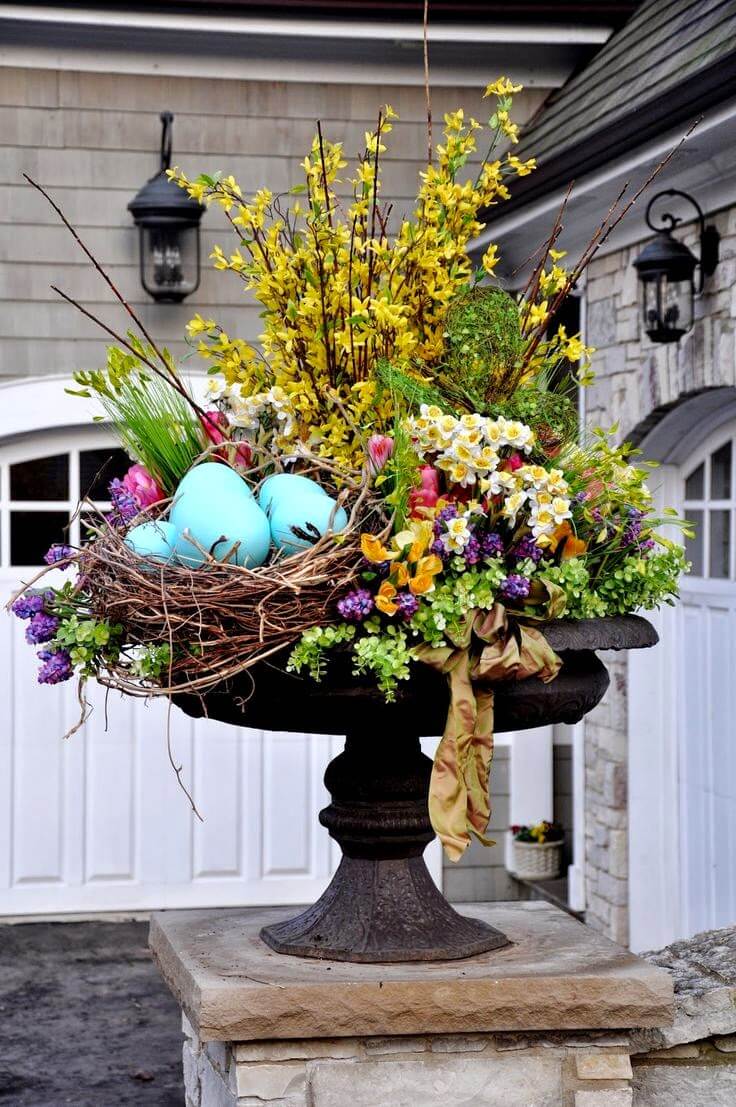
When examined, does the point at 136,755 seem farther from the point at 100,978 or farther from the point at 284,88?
the point at 284,88

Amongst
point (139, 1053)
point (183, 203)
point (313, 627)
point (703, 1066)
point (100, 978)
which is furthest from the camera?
point (183, 203)

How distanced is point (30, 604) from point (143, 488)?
31 centimetres

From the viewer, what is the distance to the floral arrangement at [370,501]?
262cm

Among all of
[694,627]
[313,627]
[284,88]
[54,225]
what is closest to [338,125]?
[284,88]

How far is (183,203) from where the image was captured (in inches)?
283

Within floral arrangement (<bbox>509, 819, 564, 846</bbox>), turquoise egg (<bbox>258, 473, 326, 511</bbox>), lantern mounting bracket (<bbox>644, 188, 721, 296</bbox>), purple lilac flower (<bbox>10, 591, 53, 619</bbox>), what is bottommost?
floral arrangement (<bbox>509, 819, 564, 846</bbox>)

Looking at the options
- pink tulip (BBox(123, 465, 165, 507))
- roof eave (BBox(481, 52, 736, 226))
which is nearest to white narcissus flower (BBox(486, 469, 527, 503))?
pink tulip (BBox(123, 465, 165, 507))

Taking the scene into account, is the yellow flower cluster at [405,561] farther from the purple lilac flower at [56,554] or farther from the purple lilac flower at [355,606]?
the purple lilac flower at [56,554]

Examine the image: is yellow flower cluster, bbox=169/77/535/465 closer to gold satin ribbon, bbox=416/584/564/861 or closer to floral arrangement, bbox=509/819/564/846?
gold satin ribbon, bbox=416/584/564/861

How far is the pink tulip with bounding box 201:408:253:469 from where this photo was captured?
9.57ft

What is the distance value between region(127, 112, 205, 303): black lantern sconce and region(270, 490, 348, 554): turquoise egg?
473cm

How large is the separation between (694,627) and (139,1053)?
8.79 feet

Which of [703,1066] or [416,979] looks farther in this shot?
[703,1066]

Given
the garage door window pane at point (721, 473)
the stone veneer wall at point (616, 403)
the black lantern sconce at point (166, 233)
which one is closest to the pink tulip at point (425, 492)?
the stone veneer wall at point (616, 403)
